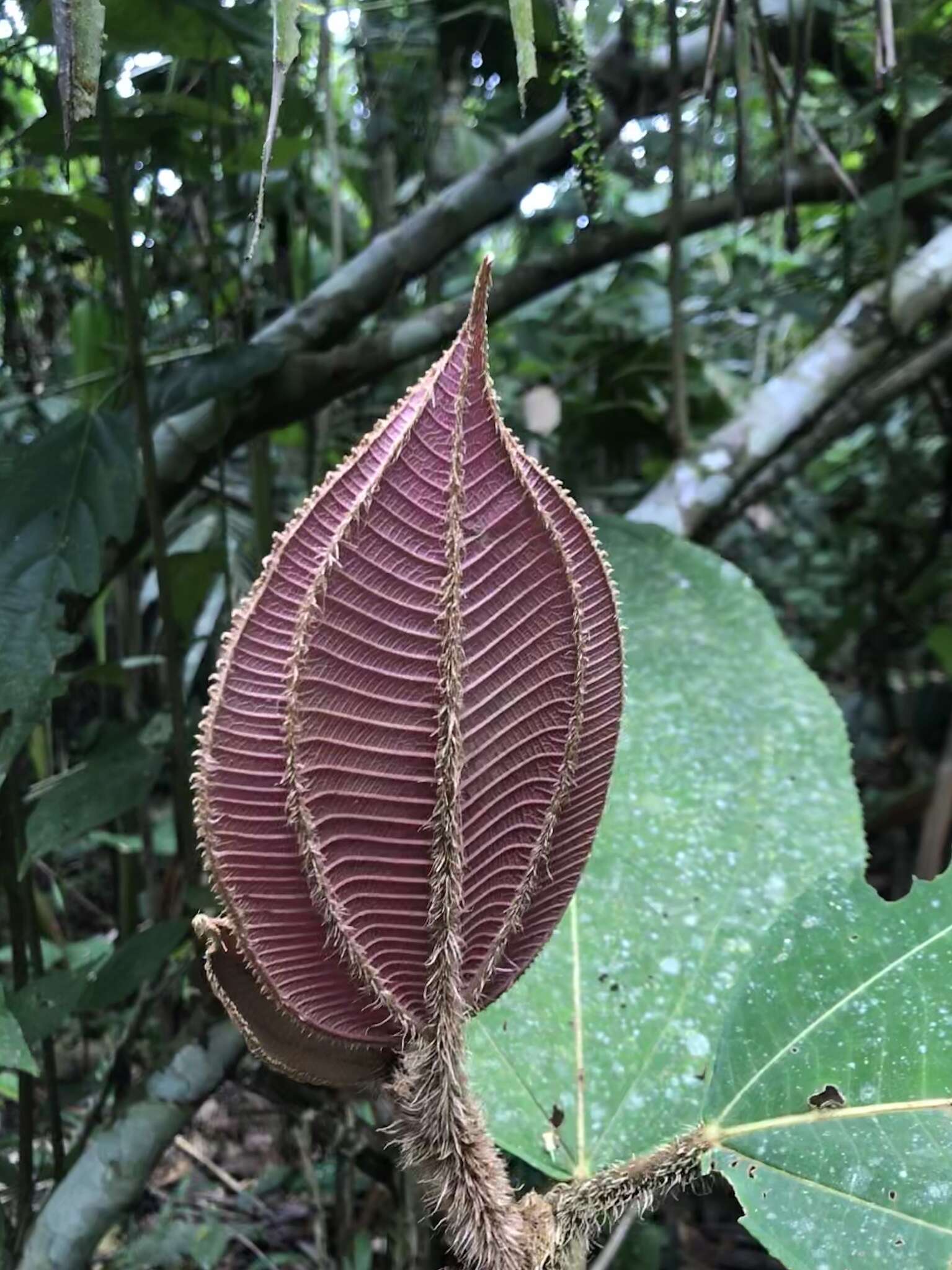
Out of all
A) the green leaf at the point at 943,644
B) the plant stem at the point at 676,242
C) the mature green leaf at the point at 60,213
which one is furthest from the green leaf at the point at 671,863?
the green leaf at the point at 943,644

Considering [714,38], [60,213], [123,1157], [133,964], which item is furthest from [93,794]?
[714,38]

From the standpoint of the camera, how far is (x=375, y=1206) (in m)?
1.20

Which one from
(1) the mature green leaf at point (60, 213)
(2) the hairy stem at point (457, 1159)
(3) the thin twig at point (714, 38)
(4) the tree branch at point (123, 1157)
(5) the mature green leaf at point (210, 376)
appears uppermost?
(3) the thin twig at point (714, 38)

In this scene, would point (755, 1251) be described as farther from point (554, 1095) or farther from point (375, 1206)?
point (554, 1095)

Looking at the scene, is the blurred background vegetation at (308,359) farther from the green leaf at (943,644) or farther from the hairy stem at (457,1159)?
the hairy stem at (457,1159)

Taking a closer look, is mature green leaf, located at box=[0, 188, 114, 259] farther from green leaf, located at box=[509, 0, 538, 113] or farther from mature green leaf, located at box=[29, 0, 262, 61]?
green leaf, located at box=[509, 0, 538, 113]

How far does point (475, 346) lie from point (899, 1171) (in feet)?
1.42

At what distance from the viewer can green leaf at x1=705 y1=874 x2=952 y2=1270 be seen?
0.46 metres

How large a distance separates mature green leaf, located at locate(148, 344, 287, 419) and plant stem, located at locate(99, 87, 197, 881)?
0.04m

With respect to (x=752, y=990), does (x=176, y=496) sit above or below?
above

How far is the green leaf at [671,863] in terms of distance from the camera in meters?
0.69

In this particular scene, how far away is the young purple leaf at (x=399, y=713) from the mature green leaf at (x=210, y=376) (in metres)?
0.61

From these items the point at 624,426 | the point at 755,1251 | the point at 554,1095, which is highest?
the point at 624,426

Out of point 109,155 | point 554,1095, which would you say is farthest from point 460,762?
point 109,155
